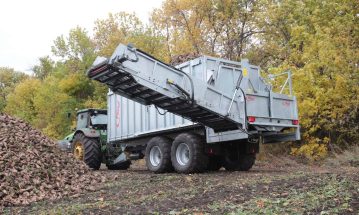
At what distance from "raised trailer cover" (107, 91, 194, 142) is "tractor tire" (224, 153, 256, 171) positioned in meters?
1.92

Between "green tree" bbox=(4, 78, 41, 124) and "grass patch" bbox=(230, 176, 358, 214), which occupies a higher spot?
"green tree" bbox=(4, 78, 41, 124)

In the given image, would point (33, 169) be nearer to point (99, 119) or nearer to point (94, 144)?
point (94, 144)

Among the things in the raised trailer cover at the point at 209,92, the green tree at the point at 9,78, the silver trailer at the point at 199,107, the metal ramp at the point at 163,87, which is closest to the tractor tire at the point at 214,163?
the silver trailer at the point at 199,107

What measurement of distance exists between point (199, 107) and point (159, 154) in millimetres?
3337

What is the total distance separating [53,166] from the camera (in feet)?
32.5

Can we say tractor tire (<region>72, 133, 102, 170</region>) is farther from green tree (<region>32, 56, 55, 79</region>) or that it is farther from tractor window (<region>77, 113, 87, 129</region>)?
green tree (<region>32, 56, 55, 79</region>)

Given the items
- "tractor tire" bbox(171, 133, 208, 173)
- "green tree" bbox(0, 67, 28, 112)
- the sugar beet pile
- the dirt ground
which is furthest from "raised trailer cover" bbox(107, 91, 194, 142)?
"green tree" bbox(0, 67, 28, 112)

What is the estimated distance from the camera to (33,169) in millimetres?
9156

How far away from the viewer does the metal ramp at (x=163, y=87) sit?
921cm

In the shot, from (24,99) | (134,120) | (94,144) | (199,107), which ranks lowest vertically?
(94,144)

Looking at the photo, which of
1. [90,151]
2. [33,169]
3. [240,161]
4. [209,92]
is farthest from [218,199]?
[90,151]

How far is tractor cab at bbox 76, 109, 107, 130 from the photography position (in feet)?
54.6

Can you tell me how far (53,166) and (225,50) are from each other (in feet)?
62.7

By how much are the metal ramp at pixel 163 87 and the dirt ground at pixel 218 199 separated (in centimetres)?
181
